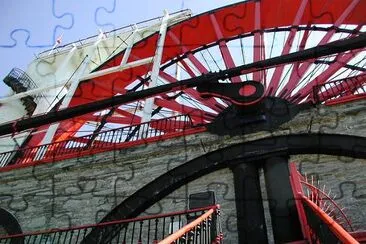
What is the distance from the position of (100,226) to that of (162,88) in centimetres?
Result: 323

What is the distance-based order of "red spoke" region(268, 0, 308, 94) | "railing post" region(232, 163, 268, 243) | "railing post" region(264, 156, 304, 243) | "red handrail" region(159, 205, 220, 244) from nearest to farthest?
"red handrail" region(159, 205, 220, 244)
"railing post" region(264, 156, 304, 243)
"railing post" region(232, 163, 268, 243)
"red spoke" region(268, 0, 308, 94)

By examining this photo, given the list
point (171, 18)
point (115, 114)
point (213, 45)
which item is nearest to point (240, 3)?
point (213, 45)

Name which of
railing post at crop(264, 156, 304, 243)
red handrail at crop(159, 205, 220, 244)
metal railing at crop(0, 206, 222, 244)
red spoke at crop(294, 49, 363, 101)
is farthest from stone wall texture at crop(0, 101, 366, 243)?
→ red spoke at crop(294, 49, 363, 101)

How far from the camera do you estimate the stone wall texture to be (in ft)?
24.1

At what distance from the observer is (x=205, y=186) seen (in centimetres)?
802

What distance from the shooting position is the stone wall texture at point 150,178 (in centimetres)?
734

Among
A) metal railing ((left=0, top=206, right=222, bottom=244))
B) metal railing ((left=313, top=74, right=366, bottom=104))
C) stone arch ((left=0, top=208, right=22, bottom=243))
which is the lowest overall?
metal railing ((left=0, top=206, right=222, bottom=244))

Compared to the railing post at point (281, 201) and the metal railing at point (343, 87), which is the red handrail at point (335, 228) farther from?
the metal railing at point (343, 87)

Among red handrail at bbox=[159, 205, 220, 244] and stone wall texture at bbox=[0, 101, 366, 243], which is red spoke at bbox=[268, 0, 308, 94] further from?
red handrail at bbox=[159, 205, 220, 244]

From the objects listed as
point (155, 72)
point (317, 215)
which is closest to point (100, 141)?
point (155, 72)

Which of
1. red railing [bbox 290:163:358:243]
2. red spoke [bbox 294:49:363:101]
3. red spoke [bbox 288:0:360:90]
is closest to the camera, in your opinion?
red railing [bbox 290:163:358:243]

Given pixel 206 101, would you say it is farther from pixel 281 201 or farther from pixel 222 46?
pixel 281 201

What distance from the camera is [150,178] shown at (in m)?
8.49

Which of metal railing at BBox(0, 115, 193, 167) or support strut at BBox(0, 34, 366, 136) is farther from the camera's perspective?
metal railing at BBox(0, 115, 193, 167)
